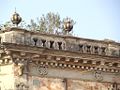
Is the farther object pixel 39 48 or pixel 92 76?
pixel 92 76

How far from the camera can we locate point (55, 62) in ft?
69.9

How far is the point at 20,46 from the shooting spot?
20141mm

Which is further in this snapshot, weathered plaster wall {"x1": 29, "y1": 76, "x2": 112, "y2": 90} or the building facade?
weathered plaster wall {"x1": 29, "y1": 76, "x2": 112, "y2": 90}

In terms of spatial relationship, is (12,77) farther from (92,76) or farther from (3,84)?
(92,76)

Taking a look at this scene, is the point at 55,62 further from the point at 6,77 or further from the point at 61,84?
the point at 6,77

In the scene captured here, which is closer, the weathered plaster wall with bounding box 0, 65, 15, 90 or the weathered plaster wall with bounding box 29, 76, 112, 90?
the weathered plaster wall with bounding box 0, 65, 15, 90

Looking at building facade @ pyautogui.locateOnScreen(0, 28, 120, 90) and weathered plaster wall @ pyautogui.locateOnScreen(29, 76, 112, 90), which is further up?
building facade @ pyautogui.locateOnScreen(0, 28, 120, 90)

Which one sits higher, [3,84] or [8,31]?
[8,31]

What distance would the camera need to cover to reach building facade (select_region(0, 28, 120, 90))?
20422 mm

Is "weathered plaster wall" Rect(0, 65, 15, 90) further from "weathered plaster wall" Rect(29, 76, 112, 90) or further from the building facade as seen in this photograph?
"weathered plaster wall" Rect(29, 76, 112, 90)

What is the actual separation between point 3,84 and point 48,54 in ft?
7.23

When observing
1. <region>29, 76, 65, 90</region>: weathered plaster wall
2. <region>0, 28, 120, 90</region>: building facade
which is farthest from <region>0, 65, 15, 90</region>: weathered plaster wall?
<region>29, 76, 65, 90</region>: weathered plaster wall

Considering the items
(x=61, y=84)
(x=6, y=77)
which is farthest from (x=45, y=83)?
(x=6, y=77)

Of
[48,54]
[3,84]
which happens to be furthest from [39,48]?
[3,84]
